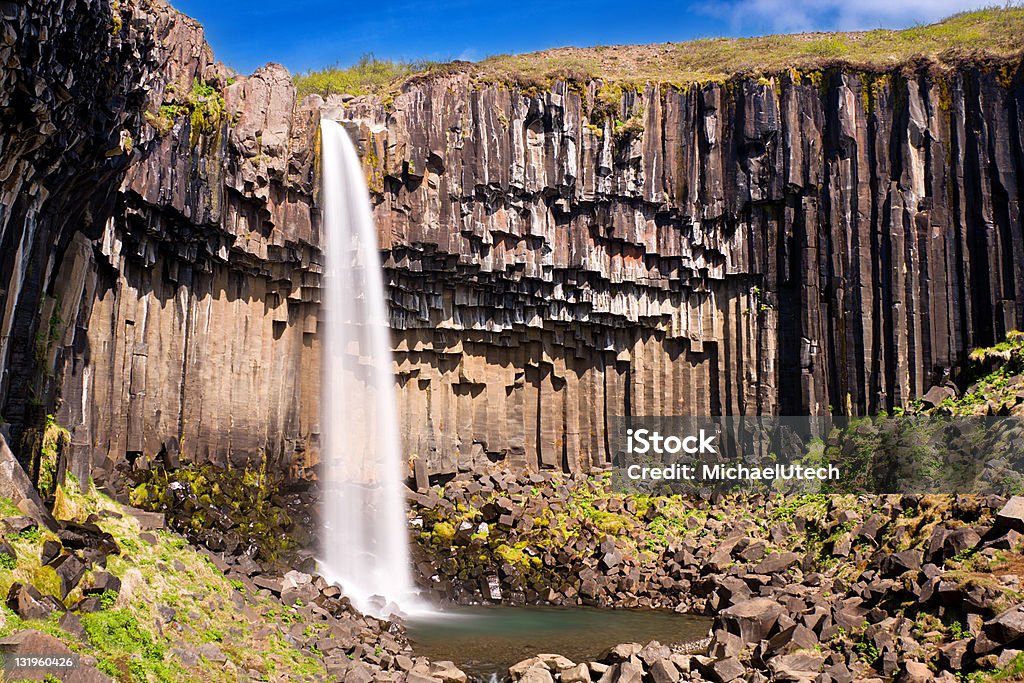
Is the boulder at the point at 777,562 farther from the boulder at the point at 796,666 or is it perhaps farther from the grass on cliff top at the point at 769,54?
the grass on cliff top at the point at 769,54

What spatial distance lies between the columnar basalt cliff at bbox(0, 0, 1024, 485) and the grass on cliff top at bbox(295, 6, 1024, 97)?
71cm

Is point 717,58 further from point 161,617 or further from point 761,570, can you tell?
point 161,617

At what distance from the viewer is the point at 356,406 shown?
29.4 m

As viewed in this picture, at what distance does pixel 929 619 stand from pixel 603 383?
19.2 meters

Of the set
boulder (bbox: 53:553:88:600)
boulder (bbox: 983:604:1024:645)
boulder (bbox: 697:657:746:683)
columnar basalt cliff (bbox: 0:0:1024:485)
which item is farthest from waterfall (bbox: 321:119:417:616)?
boulder (bbox: 983:604:1024:645)

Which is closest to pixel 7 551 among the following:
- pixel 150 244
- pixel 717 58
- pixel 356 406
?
pixel 150 244

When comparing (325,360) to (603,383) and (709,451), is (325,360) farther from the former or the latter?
(709,451)

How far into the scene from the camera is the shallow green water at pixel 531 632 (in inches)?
714

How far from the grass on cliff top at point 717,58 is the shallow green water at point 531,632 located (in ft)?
55.4

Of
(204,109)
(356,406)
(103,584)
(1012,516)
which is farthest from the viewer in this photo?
(356,406)

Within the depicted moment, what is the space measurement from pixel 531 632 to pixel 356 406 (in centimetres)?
1107

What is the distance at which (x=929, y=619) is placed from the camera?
1523cm

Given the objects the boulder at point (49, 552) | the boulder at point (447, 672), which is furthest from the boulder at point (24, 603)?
the boulder at point (447, 672)

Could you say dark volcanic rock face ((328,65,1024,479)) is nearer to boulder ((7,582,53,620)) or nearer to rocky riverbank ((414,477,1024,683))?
rocky riverbank ((414,477,1024,683))
